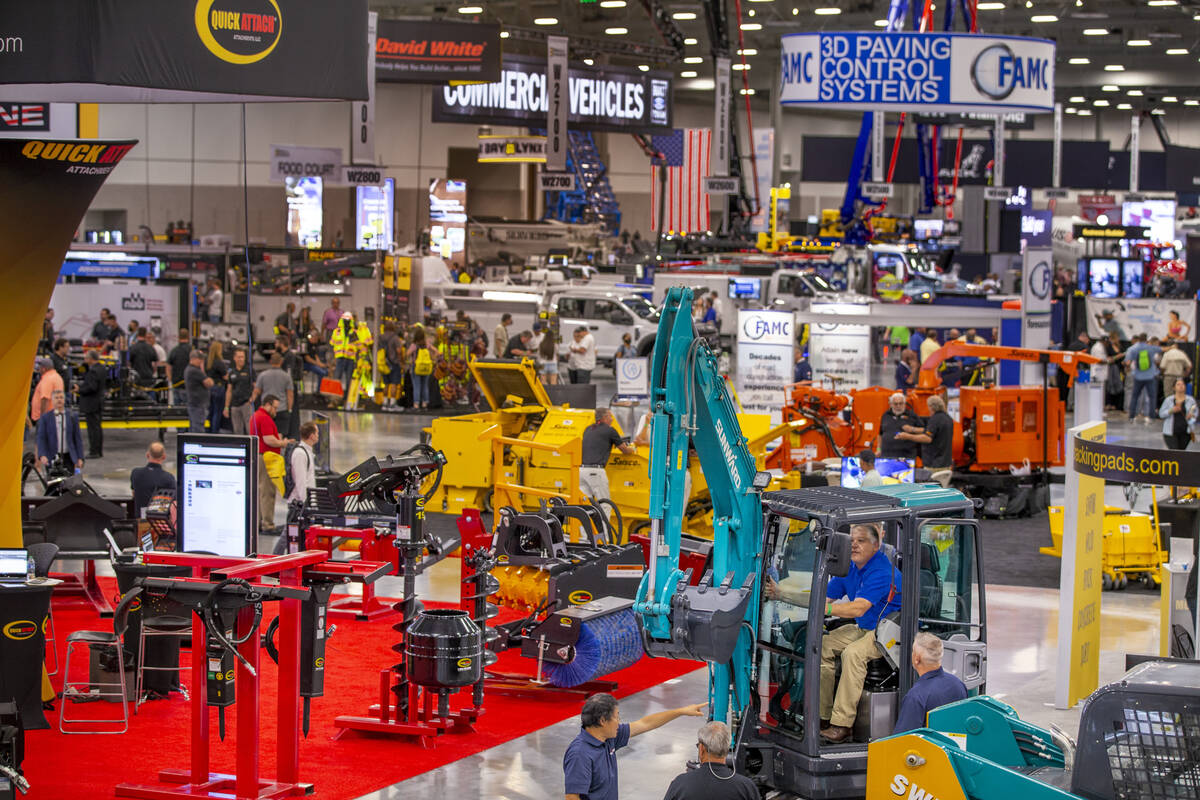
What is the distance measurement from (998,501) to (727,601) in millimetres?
10788

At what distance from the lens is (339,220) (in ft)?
160

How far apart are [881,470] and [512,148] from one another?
18.3m

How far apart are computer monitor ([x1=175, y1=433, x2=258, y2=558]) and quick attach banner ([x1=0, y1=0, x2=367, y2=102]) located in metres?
3.34

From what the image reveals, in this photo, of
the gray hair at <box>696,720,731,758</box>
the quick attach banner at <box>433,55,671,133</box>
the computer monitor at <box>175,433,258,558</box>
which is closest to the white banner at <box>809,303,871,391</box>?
the quick attach banner at <box>433,55,671,133</box>

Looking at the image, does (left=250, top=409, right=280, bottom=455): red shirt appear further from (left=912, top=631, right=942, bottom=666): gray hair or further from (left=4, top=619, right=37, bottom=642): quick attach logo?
(left=912, top=631, right=942, bottom=666): gray hair

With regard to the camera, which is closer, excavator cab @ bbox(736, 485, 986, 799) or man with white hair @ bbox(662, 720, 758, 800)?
man with white hair @ bbox(662, 720, 758, 800)

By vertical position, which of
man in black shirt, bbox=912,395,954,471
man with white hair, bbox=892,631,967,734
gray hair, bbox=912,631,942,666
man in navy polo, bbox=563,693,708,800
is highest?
man in black shirt, bbox=912,395,954,471

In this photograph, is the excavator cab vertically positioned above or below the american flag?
below

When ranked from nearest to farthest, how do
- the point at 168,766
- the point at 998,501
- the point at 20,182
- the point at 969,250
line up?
1. the point at 168,766
2. the point at 20,182
3. the point at 998,501
4. the point at 969,250

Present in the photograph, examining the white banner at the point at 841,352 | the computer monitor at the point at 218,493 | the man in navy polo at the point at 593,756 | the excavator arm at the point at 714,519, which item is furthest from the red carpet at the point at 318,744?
the white banner at the point at 841,352

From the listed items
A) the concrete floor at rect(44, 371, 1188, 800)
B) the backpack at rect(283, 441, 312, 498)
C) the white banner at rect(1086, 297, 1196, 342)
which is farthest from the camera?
the white banner at rect(1086, 297, 1196, 342)

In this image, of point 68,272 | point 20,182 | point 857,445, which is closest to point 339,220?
point 68,272

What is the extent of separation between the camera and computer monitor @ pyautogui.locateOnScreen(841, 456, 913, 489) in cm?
1442

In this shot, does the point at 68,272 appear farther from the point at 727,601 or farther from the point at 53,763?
the point at 727,601
